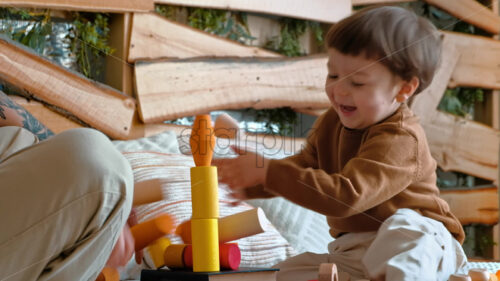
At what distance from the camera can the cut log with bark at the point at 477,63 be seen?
128 centimetres

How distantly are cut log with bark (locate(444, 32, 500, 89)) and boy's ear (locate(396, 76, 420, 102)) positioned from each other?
0.90 metres

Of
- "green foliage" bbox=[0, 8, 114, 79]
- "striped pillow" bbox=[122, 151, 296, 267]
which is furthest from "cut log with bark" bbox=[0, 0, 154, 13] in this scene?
"striped pillow" bbox=[122, 151, 296, 267]

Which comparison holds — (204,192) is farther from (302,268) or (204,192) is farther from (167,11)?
(167,11)

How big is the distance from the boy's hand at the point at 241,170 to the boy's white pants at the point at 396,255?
14 centimetres

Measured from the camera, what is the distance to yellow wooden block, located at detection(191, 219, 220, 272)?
36 centimetres

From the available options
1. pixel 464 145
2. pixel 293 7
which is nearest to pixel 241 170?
pixel 293 7

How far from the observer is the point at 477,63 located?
1342mm

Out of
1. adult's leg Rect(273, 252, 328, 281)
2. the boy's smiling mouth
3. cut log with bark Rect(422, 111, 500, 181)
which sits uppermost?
the boy's smiling mouth

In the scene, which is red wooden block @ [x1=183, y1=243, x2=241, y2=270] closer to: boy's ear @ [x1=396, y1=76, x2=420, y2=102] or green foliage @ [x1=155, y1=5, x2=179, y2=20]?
boy's ear @ [x1=396, y1=76, x2=420, y2=102]

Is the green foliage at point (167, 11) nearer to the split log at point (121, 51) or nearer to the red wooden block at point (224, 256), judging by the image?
the split log at point (121, 51)

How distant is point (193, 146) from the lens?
0.34 metres

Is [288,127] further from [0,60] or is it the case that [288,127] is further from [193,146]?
[193,146]

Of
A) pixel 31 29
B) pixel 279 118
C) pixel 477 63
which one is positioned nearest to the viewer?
pixel 31 29

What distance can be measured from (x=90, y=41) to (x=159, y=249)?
0.55m
